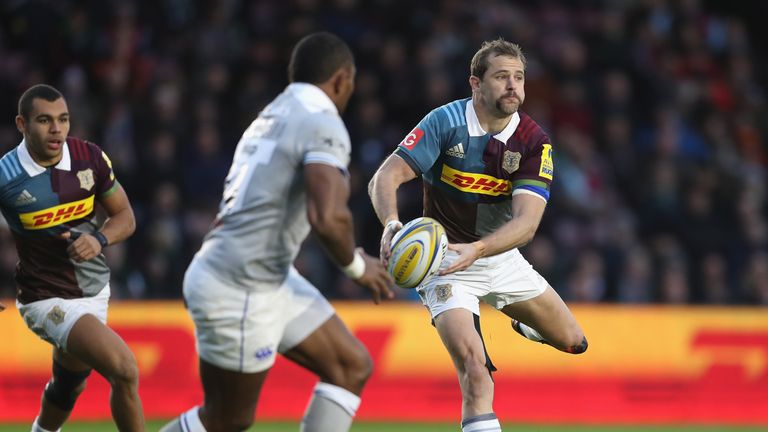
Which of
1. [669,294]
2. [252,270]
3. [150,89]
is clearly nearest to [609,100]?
[669,294]

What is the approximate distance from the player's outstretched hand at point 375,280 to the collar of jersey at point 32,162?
2572 mm

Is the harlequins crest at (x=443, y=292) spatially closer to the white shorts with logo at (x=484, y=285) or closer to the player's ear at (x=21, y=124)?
the white shorts with logo at (x=484, y=285)

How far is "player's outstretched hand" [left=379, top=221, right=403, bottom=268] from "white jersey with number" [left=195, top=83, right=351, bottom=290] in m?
0.81

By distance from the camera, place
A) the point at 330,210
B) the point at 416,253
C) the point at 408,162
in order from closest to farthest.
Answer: the point at 330,210
the point at 416,253
the point at 408,162

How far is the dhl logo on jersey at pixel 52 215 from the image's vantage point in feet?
23.7

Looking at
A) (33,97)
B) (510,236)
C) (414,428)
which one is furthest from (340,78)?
(414,428)

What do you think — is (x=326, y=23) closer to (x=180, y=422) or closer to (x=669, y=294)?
(x=669, y=294)

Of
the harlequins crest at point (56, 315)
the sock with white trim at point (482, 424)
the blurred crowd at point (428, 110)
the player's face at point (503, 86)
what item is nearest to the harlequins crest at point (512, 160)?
the player's face at point (503, 86)

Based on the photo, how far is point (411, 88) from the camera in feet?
46.1

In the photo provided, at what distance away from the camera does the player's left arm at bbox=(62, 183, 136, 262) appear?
276 inches

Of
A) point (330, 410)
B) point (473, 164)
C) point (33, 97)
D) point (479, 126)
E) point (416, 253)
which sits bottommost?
point (330, 410)

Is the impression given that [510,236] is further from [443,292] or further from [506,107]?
[506,107]

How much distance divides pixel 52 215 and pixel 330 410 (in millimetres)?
2566

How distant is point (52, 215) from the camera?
7.25m
